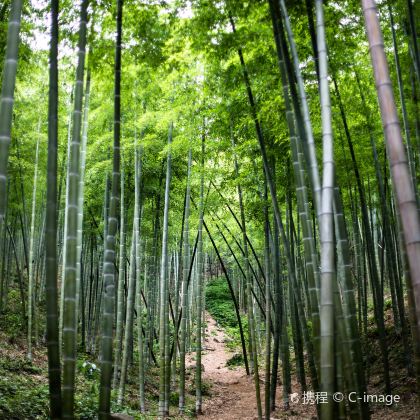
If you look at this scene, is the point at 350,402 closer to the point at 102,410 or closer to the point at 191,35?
the point at 102,410

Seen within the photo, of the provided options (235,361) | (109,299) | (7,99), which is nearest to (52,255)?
(109,299)

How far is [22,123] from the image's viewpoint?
8633mm

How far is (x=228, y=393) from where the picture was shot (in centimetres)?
1023

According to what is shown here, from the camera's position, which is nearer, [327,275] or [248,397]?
[327,275]

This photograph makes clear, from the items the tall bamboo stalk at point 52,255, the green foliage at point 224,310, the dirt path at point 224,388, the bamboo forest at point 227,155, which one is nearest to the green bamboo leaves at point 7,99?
the bamboo forest at point 227,155

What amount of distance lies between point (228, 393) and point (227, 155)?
241 inches

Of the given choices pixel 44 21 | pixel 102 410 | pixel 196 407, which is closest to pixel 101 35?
pixel 44 21

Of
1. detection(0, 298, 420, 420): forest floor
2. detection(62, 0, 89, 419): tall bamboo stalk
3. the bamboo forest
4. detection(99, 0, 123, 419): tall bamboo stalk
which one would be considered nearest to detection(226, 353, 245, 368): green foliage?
detection(0, 298, 420, 420): forest floor

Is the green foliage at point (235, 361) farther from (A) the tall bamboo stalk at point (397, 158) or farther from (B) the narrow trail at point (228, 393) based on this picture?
(A) the tall bamboo stalk at point (397, 158)

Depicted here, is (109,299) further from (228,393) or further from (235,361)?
(235,361)

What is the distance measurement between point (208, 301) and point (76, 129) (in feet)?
71.9

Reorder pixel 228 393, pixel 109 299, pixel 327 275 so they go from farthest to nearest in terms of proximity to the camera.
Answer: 1. pixel 228 393
2. pixel 109 299
3. pixel 327 275

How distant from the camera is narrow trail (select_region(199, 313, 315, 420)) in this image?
7.39m

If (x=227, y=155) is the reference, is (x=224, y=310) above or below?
below
